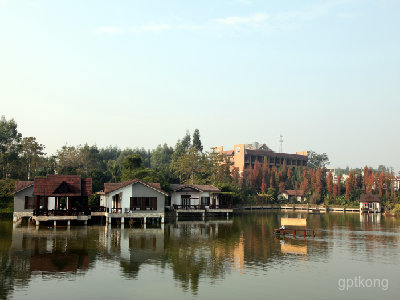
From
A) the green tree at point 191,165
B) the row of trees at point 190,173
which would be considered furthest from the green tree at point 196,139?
the green tree at point 191,165

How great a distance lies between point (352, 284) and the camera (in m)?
21.9

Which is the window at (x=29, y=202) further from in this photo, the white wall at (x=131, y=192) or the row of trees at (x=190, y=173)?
the row of trees at (x=190, y=173)

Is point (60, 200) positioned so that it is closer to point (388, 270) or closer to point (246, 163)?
point (388, 270)

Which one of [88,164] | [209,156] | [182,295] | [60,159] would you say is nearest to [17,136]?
[60,159]

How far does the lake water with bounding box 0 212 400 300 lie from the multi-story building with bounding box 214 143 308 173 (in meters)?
94.7

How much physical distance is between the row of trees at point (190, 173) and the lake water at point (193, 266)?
28.6m

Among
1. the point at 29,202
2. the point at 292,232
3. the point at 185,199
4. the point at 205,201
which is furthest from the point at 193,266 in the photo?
the point at 205,201

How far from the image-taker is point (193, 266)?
2533 cm

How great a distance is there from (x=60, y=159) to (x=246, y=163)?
216ft

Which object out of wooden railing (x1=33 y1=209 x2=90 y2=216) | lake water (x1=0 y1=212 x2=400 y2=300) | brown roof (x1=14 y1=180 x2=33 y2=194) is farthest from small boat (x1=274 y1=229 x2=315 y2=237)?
brown roof (x1=14 y1=180 x2=33 y2=194)

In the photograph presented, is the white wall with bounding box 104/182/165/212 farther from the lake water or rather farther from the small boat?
the small boat

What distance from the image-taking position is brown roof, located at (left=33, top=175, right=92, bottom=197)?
45.5 metres

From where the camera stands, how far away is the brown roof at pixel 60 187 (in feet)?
149

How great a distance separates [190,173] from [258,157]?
4944 cm
